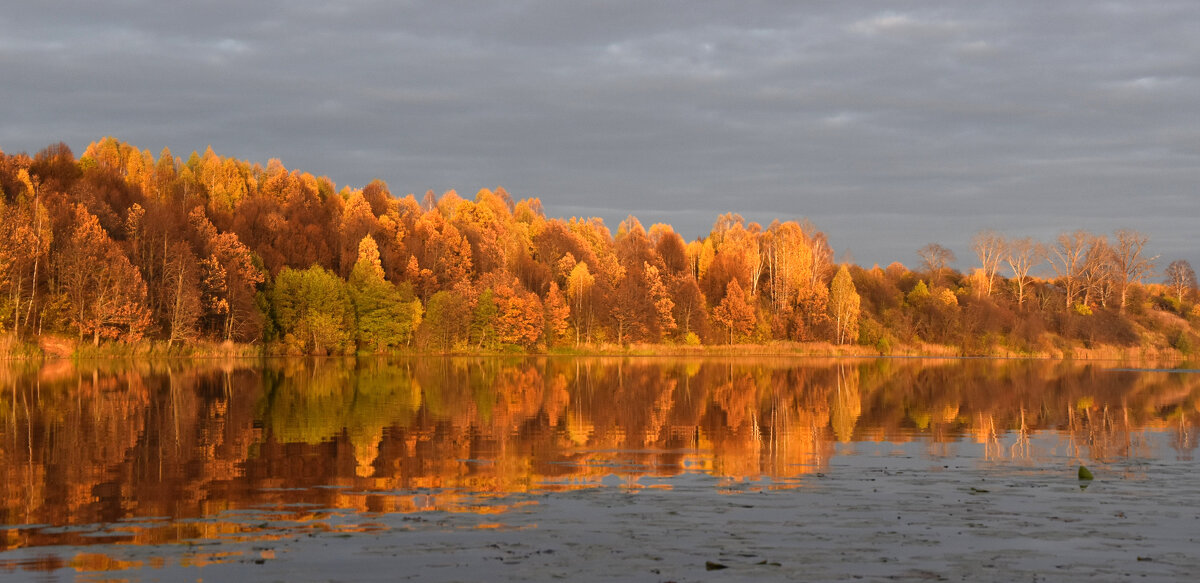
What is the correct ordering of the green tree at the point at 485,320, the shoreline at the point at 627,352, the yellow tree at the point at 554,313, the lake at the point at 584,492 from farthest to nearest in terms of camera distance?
the yellow tree at the point at 554,313, the green tree at the point at 485,320, the shoreline at the point at 627,352, the lake at the point at 584,492

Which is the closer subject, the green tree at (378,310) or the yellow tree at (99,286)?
the yellow tree at (99,286)

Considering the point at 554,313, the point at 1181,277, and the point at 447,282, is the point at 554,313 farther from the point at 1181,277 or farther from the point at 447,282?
the point at 1181,277

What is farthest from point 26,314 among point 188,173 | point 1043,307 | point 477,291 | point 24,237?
point 1043,307

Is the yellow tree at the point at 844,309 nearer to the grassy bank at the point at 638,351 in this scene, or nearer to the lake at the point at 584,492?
the grassy bank at the point at 638,351

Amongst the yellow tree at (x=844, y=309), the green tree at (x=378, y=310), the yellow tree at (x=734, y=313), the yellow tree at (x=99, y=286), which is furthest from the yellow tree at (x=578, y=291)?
the yellow tree at (x=99, y=286)

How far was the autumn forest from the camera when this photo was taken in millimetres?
79500

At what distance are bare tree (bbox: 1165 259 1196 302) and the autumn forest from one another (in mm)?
329

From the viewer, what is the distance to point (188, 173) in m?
128

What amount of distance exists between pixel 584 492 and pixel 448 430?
1105 cm

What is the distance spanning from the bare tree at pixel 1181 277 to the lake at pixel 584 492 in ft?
462

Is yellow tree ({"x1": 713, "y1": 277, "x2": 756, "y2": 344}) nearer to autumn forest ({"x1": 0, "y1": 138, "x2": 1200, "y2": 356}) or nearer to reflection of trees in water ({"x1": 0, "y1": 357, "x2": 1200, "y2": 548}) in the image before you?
autumn forest ({"x1": 0, "y1": 138, "x2": 1200, "y2": 356})

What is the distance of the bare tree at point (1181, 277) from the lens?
158625 mm

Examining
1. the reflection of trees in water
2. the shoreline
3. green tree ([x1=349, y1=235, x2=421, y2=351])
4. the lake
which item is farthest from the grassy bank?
the lake

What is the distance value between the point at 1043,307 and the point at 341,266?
9452 centimetres
